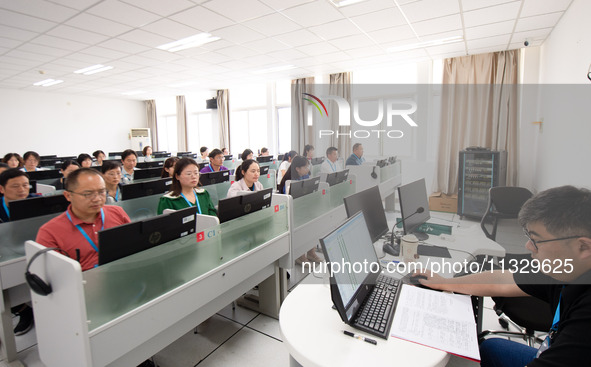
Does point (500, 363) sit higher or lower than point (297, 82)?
lower

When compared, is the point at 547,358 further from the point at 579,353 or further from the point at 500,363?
the point at 500,363

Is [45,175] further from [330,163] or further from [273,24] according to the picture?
[330,163]

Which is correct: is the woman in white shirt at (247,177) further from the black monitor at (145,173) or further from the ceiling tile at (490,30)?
the ceiling tile at (490,30)

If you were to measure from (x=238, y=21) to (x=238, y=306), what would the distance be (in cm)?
334

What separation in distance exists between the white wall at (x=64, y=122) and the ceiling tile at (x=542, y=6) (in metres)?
11.5

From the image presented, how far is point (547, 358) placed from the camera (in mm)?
812

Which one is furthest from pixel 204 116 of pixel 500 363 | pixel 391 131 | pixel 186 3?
pixel 500 363

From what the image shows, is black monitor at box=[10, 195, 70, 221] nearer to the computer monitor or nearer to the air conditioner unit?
the computer monitor

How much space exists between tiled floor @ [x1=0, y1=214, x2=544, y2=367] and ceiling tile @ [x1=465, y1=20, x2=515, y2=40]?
3599 mm

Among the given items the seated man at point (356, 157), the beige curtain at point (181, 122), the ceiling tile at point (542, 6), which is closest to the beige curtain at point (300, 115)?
the seated man at point (356, 157)

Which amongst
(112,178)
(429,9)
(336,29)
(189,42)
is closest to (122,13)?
(189,42)

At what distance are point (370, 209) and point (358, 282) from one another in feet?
2.41

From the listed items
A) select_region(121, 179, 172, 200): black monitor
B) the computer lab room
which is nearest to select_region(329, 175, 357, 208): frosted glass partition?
the computer lab room

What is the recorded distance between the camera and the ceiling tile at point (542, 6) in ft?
10.8
